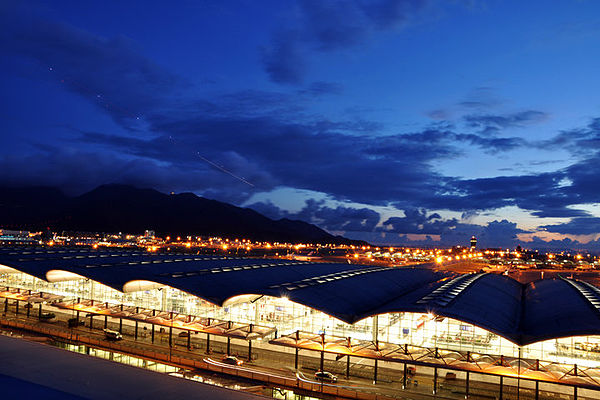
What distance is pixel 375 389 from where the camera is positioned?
27.9 metres

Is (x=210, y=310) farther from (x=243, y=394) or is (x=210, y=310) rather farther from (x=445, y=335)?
(x=243, y=394)

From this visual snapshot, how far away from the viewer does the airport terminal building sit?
26.8m

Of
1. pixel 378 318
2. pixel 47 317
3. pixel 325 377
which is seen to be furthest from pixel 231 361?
pixel 47 317

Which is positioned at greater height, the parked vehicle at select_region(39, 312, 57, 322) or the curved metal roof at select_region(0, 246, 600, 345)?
the curved metal roof at select_region(0, 246, 600, 345)

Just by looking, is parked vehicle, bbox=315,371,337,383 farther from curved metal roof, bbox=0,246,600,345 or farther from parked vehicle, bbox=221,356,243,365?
parked vehicle, bbox=221,356,243,365

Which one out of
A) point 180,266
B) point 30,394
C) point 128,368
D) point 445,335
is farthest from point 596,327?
point 180,266

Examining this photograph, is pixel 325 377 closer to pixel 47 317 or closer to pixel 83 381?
pixel 83 381

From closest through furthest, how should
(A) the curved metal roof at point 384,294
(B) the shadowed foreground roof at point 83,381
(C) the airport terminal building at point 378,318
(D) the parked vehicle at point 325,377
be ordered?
(B) the shadowed foreground roof at point 83,381 < (C) the airport terminal building at point 378,318 < (D) the parked vehicle at point 325,377 < (A) the curved metal roof at point 384,294

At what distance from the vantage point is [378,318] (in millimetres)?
32500

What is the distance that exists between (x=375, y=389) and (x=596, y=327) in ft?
45.6

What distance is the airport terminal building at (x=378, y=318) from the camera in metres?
26.8

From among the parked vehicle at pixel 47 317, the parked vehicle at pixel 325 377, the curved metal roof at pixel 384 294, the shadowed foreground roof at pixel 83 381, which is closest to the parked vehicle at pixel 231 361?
the curved metal roof at pixel 384 294

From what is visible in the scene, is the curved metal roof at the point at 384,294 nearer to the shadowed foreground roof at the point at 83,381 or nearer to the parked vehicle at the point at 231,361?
the parked vehicle at the point at 231,361

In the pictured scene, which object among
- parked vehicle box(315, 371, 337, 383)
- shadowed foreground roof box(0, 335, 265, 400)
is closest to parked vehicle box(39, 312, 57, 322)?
shadowed foreground roof box(0, 335, 265, 400)
